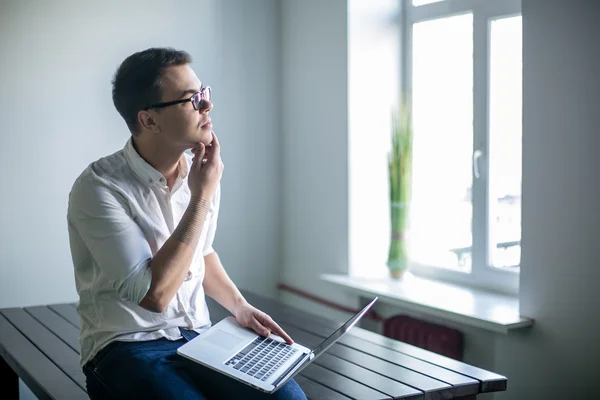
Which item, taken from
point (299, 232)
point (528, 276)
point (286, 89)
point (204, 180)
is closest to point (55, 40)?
point (286, 89)

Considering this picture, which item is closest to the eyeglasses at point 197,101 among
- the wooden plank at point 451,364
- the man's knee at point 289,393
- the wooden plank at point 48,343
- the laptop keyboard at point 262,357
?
the laptop keyboard at point 262,357

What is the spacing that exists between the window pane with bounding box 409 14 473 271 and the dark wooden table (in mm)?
1034

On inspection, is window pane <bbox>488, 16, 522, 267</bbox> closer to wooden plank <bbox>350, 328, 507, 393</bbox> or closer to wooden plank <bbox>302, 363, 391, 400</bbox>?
wooden plank <bbox>350, 328, 507, 393</bbox>

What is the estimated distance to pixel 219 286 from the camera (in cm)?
221

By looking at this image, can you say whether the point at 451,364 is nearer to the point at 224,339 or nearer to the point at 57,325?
the point at 224,339

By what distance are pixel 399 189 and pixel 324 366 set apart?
4.79 feet

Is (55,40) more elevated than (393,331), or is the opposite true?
(55,40)

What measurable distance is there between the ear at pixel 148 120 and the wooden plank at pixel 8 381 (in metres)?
1.39

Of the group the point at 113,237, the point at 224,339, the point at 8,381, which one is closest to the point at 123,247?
the point at 113,237

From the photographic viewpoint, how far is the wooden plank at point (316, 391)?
198 cm

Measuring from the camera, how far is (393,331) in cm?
339

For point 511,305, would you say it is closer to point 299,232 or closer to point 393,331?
point 393,331

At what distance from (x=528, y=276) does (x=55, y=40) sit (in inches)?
93.7

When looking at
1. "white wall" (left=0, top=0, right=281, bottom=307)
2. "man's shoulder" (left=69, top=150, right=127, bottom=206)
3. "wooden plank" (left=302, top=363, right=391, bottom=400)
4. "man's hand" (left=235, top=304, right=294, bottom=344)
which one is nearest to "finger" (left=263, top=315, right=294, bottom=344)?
"man's hand" (left=235, top=304, right=294, bottom=344)
